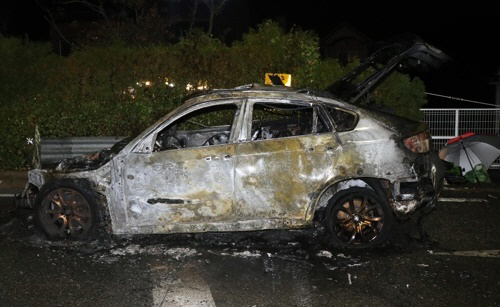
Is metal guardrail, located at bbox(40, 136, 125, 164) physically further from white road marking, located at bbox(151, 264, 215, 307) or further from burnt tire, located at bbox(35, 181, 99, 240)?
white road marking, located at bbox(151, 264, 215, 307)

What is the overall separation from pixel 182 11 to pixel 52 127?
576 inches

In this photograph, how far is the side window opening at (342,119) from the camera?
5.77 m

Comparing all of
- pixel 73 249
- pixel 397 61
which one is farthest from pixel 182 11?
pixel 73 249

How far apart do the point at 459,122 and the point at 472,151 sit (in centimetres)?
201

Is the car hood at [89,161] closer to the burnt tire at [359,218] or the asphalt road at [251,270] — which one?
the asphalt road at [251,270]

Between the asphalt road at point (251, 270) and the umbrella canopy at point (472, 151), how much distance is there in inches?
121

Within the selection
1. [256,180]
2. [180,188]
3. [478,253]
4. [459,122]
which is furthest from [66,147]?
[459,122]

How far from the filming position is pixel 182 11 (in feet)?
76.5

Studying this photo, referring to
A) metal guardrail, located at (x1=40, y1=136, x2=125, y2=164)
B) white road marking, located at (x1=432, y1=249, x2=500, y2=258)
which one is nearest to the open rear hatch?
white road marking, located at (x1=432, y1=249, x2=500, y2=258)

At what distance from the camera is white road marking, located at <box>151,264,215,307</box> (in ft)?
14.7

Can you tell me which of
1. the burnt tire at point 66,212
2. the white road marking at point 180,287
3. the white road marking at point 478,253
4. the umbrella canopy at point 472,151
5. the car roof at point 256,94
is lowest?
the white road marking at point 180,287

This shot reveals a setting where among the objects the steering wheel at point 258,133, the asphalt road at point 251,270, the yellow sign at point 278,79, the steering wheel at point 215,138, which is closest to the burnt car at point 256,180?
the asphalt road at point 251,270

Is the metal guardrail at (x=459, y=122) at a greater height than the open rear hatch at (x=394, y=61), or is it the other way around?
the open rear hatch at (x=394, y=61)

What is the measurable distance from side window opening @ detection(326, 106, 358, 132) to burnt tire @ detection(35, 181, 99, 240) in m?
2.75
